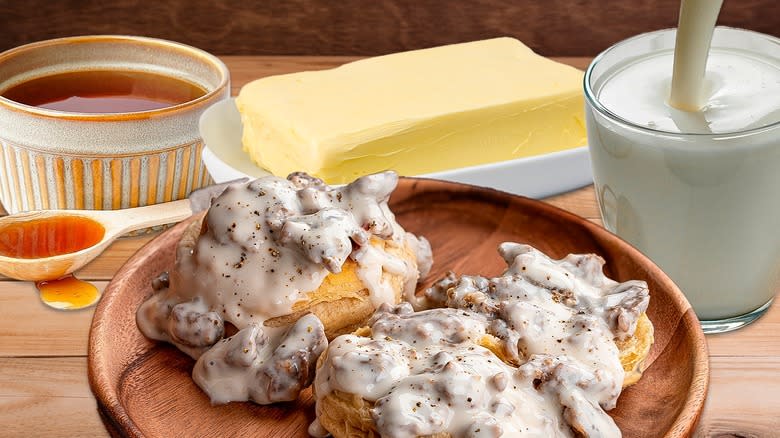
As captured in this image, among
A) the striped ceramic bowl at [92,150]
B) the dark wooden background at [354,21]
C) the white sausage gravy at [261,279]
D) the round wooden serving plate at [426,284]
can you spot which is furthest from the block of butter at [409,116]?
the dark wooden background at [354,21]

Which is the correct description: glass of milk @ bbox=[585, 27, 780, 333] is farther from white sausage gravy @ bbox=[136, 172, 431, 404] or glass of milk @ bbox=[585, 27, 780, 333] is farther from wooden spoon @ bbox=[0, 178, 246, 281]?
wooden spoon @ bbox=[0, 178, 246, 281]

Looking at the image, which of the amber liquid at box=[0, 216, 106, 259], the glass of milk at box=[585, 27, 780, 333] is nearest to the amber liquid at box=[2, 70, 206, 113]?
the amber liquid at box=[0, 216, 106, 259]

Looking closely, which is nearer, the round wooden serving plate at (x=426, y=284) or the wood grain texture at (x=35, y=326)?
the round wooden serving plate at (x=426, y=284)

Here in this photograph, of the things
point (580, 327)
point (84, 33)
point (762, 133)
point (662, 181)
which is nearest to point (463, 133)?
point (662, 181)

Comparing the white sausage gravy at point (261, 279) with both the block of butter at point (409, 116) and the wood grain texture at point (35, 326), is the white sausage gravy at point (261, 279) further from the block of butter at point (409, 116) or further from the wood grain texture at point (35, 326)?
the block of butter at point (409, 116)

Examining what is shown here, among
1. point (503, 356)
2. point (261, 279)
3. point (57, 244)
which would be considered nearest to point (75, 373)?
point (57, 244)

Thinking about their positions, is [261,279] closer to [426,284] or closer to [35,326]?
[426,284]

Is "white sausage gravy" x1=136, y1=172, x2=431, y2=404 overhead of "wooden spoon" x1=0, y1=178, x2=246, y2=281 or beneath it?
overhead
